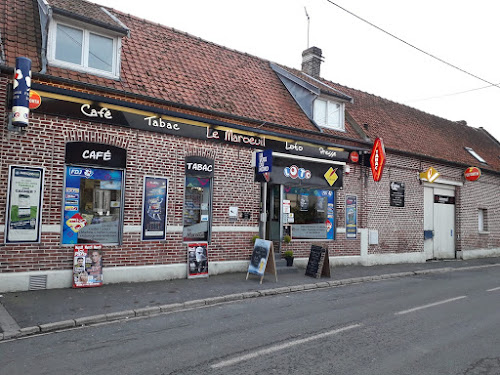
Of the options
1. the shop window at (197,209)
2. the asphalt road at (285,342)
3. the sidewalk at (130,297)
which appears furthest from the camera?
the shop window at (197,209)

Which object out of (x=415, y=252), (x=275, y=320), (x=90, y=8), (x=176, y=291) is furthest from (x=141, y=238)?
(x=415, y=252)

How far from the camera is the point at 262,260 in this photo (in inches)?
435

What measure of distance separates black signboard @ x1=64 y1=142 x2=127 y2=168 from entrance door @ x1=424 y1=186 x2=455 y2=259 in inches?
543

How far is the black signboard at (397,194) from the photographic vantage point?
16.5 meters

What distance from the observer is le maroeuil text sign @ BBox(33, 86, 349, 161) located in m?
9.33

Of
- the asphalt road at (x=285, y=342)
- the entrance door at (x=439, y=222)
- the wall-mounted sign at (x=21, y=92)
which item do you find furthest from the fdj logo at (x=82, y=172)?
the entrance door at (x=439, y=222)

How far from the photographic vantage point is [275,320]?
740 centimetres

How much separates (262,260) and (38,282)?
5.53 meters

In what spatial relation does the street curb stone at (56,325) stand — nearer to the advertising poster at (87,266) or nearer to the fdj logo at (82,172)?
the advertising poster at (87,266)

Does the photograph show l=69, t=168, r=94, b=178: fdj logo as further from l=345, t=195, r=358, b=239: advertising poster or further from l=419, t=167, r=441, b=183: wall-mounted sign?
Result: l=419, t=167, r=441, b=183: wall-mounted sign

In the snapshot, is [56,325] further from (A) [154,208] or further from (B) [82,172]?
(A) [154,208]

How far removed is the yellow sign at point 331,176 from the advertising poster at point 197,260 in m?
5.43

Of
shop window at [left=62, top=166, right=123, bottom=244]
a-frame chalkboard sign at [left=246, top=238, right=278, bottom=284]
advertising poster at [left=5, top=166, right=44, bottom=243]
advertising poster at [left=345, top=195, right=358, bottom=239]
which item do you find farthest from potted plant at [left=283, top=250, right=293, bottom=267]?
advertising poster at [left=5, top=166, right=44, bottom=243]

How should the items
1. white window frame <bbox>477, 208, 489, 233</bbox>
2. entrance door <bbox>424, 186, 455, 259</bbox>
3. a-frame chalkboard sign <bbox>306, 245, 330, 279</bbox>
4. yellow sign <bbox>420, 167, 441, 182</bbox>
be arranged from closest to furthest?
a-frame chalkboard sign <bbox>306, 245, 330, 279</bbox>, yellow sign <bbox>420, 167, 441, 182</bbox>, entrance door <bbox>424, 186, 455, 259</bbox>, white window frame <bbox>477, 208, 489, 233</bbox>
